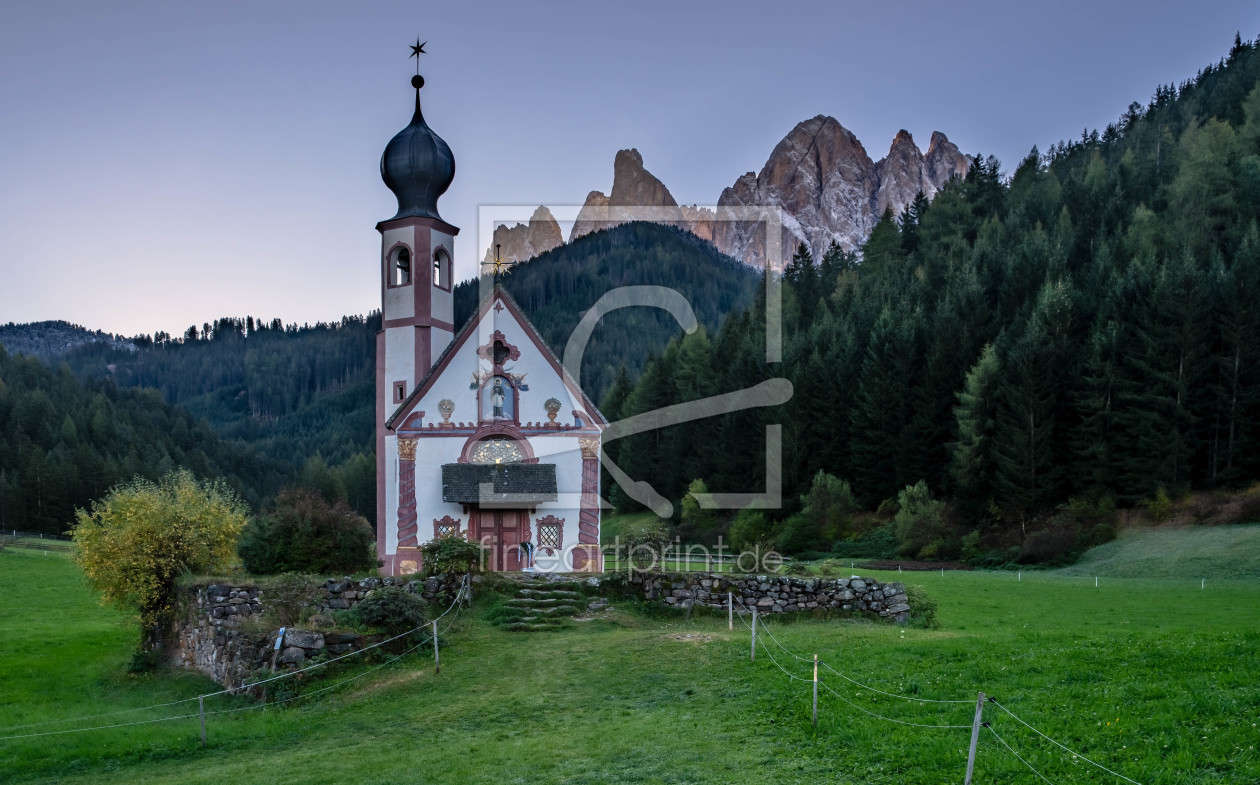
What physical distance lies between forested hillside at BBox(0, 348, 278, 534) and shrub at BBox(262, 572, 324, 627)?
3115 inches

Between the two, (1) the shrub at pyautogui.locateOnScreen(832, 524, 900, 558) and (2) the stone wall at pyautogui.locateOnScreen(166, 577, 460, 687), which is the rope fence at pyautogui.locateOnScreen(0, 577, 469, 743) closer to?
(2) the stone wall at pyautogui.locateOnScreen(166, 577, 460, 687)

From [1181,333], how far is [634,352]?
324ft

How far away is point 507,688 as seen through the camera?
1744 centimetres

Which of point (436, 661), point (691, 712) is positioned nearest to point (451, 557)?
point (436, 661)

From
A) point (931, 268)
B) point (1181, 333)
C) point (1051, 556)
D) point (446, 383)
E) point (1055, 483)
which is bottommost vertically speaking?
point (1051, 556)

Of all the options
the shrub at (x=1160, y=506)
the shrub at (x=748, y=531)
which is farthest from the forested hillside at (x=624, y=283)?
the shrub at (x=1160, y=506)

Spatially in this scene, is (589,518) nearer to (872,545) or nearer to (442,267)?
(442,267)

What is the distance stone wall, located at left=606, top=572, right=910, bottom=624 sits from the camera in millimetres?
22766

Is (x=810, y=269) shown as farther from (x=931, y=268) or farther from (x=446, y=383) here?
(x=446, y=383)

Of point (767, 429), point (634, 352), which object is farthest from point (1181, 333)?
point (634, 352)

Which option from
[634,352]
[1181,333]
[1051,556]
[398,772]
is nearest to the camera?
[398,772]

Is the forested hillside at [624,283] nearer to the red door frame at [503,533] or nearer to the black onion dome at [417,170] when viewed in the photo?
the black onion dome at [417,170]

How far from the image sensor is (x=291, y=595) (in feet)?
72.6

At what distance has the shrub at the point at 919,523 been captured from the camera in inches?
1991
